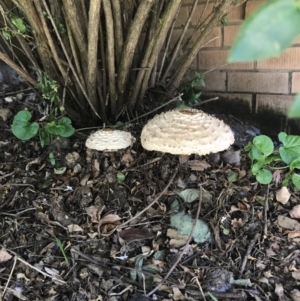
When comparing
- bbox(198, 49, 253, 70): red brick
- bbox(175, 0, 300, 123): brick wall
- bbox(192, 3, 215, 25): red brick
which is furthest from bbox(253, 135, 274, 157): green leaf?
bbox(192, 3, 215, 25): red brick

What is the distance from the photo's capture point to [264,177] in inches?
68.0

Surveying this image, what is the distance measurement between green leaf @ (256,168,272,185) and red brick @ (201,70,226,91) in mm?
890

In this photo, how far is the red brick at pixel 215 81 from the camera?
8.16 feet

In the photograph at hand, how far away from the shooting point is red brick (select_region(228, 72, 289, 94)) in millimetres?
2289

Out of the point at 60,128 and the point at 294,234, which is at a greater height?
the point at 60,128

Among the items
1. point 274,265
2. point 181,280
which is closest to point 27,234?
point 181,280

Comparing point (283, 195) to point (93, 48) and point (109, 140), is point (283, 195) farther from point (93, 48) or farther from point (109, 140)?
point (93, 48)

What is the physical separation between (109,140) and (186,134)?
38cm

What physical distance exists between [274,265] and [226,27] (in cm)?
138

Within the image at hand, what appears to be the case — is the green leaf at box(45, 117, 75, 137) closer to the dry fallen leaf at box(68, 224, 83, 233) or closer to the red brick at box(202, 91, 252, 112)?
the dry fallen leaf at box(68, 224, 83, 233)

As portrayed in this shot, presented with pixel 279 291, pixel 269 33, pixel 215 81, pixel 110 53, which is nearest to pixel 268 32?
pixel 269 33

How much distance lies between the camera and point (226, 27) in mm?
2328

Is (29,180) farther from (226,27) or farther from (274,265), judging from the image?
(226,27)

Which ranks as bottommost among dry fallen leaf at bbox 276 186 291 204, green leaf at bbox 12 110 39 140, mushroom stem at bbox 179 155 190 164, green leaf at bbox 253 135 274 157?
dry fallen leaf at bbox 276 186 291 204
